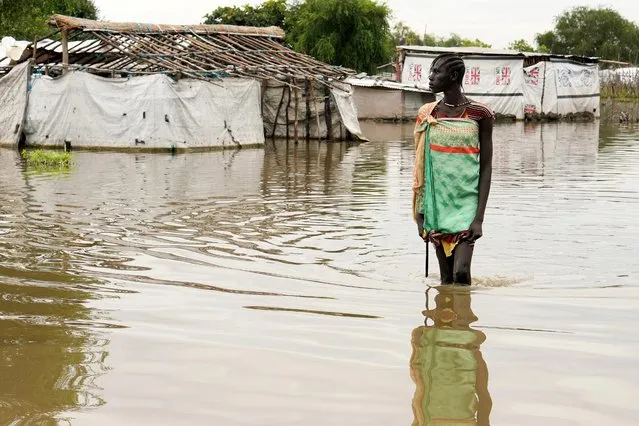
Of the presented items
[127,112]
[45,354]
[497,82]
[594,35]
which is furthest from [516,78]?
[594,35]

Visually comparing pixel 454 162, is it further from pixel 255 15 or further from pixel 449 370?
pixel 255 15

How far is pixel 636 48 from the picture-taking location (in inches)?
2825

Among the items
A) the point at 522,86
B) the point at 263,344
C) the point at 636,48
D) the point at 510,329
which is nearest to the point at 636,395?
the point at 510,329

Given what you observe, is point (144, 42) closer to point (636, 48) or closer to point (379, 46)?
point (379, 46)

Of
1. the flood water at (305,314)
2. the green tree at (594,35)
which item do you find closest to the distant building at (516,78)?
the flood water at (305,314)

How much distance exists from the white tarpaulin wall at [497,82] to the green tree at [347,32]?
249 inches

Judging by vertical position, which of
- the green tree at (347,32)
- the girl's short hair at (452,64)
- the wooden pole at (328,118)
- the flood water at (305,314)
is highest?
the green tree at (347,32)

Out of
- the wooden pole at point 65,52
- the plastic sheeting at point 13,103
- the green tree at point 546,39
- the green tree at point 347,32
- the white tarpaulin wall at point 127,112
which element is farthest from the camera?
the green tree at point 546,39

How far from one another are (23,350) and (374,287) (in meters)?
2.29

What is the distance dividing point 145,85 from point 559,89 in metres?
19.9

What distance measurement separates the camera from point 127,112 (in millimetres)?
19656

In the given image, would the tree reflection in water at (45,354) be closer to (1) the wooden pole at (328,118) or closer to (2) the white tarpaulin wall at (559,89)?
(1) the wooden pole at (328,118)

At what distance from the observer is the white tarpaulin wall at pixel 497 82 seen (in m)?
34.4

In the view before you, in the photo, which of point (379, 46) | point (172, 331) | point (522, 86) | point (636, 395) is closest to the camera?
point (636, 395)
